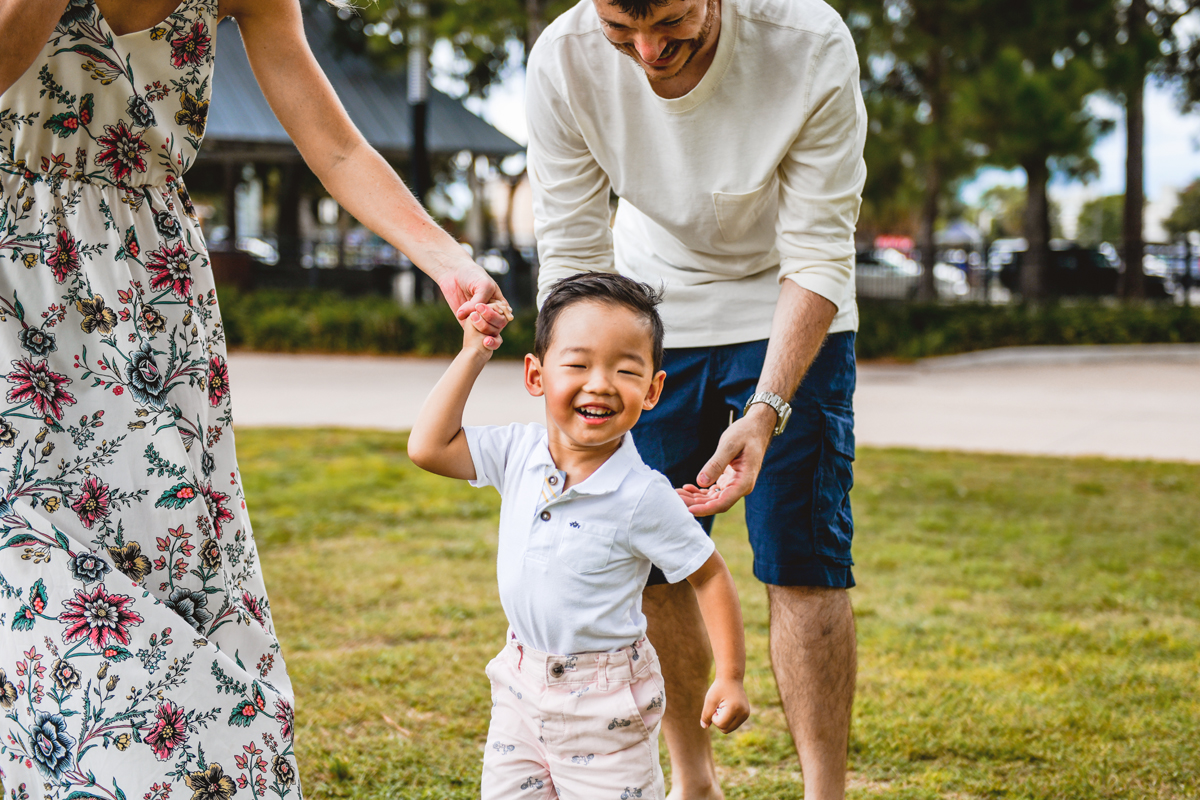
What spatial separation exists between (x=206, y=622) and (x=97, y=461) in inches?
11.5

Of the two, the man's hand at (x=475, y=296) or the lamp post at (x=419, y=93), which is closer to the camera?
the man's hand at (x=475, y=296)

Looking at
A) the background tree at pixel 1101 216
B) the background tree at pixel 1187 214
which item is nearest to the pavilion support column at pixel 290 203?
the background tree at pixel 1187 214

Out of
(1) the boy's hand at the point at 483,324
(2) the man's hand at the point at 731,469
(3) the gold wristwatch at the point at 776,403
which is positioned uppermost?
(1) the boy's hand at the point at 483,324

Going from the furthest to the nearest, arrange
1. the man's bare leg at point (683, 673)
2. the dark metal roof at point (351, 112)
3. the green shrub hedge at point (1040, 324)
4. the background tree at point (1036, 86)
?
the dark metal roof at point (351, 112) → the green shrub hedge at point (1040, 324) → the background tree at point (1036, 86) → the man's bare leg at point (683, 673)

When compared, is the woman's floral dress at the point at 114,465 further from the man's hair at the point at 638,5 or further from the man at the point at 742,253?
the man at the point at 742,253

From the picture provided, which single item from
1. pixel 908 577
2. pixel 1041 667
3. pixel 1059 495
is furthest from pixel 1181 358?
pixel 1041 667

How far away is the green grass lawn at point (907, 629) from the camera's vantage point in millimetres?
3203

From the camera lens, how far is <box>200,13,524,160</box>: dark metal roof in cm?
1800

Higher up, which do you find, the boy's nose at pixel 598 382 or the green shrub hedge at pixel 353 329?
the green shrub hedge at pixel 353 329

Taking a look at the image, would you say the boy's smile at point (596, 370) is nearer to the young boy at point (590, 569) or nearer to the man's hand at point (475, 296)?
the young boy at point (590, 569)

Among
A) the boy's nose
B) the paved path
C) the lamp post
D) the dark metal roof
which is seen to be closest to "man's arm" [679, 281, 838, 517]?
the boy's nose

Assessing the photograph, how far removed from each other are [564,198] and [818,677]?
1165 mm

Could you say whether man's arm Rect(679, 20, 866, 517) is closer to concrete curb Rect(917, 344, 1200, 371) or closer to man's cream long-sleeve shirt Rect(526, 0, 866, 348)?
man's cream long-sleeve shirt Rect(526, 0, 866, 348)

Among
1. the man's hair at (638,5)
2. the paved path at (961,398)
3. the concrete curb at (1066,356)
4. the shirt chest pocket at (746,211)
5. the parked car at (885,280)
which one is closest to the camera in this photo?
the man's hair at (638,5)
